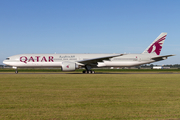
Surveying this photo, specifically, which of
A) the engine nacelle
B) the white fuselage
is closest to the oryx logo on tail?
the white fuselage

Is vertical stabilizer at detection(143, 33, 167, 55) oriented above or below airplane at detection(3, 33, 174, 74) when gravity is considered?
above

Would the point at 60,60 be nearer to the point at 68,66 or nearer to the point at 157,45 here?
the point at 68,66

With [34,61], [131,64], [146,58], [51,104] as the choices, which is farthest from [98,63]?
[51,104]

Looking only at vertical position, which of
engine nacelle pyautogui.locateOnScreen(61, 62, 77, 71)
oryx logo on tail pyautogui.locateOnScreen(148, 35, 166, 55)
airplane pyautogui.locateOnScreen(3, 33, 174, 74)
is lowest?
engine nacelle pyautogui.locateOnScreen(61, 62, 77, 71)

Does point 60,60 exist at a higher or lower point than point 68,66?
higher

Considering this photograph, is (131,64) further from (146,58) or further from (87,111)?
(87,111)

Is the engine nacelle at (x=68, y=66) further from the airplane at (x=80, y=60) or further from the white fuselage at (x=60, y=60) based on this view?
the white fuselage at (x=60, y=60)

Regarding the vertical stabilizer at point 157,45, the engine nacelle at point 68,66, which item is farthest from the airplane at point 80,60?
the engine nacelle at point 68,66

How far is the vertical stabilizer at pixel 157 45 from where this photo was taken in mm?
35031

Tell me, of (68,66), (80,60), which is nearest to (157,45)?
(80,60)

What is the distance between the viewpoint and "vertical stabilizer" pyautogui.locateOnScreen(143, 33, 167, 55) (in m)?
35.0

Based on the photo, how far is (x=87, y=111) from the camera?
6258mm

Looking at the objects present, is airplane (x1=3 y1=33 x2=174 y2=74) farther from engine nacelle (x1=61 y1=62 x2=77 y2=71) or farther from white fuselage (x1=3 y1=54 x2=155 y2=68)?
engine nacelle (x1=61 y1=62 x2=77 y2=71)

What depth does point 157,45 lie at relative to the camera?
35.1 meters
